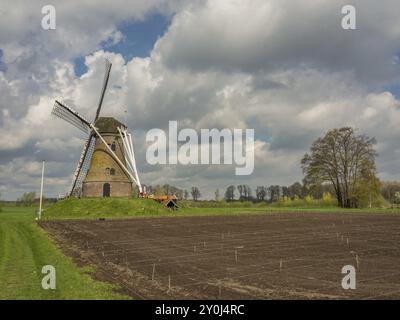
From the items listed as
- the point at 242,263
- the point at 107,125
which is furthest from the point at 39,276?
the point at 107,125

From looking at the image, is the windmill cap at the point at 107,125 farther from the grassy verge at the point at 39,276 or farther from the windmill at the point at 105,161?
the grassy verge at the point at 39,276

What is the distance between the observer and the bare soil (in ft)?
43.1

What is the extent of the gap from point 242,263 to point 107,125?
162ft

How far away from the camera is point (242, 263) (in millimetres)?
18469

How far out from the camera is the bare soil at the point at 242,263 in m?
13.1

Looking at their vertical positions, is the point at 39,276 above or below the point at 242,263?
below

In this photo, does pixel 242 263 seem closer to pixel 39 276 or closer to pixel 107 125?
pixel 39 276

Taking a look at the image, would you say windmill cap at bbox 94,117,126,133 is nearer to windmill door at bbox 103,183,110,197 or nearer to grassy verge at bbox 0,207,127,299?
windmill door at bbox 103,183,110,197

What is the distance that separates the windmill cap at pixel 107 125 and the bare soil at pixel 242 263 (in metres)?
34.3

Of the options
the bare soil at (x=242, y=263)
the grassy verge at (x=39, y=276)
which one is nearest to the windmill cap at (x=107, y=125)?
the bare soil at (x=242, y=263)

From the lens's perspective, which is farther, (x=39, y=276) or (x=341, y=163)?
(x=341, y=163)

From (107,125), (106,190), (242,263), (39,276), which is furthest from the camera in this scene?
(107,125)
